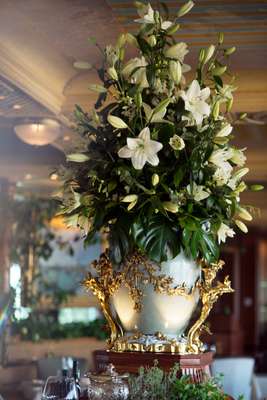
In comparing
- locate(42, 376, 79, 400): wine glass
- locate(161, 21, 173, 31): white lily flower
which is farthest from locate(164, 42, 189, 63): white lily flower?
locate(42, 376, 79, 400): wine glass

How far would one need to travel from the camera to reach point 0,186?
35.1ft

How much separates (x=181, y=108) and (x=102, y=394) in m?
0.88

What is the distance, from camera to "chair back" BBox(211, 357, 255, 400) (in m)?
7.87

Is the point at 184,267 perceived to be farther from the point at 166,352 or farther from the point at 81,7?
the point at 81,7

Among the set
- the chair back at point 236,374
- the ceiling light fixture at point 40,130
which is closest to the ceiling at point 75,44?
the ceiling light fixture at point 40,130

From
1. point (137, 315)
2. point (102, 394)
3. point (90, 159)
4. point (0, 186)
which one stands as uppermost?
point (0, 186)

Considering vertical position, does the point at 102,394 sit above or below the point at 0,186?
below

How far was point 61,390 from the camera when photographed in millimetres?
2648

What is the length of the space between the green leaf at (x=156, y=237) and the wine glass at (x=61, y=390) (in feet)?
1.60

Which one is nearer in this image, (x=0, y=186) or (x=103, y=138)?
(x=103, y=138)

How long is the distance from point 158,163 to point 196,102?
217 mm

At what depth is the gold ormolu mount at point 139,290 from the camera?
8.48 ft

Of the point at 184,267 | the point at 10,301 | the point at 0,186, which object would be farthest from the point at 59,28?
the point at 0,186

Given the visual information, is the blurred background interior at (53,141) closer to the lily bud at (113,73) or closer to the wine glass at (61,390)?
the lily bud at (113,73)
